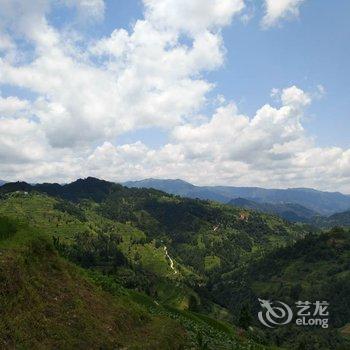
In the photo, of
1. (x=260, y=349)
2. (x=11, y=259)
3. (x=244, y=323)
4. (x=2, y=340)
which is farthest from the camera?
(x=244, y=323)

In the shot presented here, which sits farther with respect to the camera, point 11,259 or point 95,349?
point 11,259

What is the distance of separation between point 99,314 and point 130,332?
3.41 metres

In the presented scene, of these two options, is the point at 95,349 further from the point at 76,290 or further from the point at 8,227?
the point at 8,227

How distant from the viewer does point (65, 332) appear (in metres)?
33.0

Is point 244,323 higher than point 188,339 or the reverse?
the reverse

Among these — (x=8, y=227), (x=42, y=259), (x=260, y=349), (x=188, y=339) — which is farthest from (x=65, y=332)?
(x=260, y=349)

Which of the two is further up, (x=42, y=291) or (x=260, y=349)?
(x=42, y=291)

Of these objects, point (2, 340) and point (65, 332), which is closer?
point (2, 340)

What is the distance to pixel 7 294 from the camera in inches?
1292

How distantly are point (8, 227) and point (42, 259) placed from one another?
511 cm

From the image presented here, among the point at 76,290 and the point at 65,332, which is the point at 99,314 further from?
the point at 65,332

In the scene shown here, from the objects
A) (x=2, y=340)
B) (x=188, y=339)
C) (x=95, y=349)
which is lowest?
(x=188, y=339)

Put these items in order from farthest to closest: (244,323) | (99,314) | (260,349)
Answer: (244,323), (260,349), (99,314)

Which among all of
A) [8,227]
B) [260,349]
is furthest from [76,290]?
[260,349]
